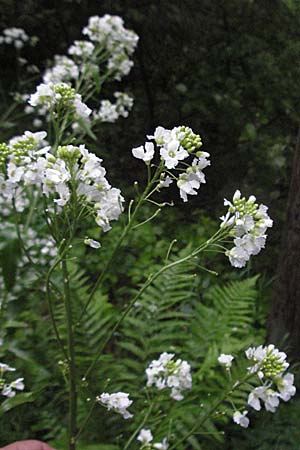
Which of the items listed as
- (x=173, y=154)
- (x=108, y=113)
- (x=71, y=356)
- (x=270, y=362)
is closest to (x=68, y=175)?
(x=173, y=154)

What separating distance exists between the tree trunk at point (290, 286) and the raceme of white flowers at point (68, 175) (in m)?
1.57

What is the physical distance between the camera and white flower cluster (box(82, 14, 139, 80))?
3184 mm

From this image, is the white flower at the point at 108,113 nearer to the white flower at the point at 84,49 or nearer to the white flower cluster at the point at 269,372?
the white flower at the point at 84,49

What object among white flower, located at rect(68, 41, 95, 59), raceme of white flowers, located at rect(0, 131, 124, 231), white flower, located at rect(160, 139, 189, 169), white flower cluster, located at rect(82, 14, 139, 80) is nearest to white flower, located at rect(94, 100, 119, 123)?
white flower cluster, located at rect(82, 14, 139, 80)

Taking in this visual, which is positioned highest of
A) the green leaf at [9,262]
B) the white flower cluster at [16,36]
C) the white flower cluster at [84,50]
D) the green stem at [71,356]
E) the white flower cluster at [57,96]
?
the white flower cluster at [16,36]

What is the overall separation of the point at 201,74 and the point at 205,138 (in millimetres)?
484

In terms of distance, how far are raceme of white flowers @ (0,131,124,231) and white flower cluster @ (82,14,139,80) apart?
6.46ft

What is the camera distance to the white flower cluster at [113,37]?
10.4 feet

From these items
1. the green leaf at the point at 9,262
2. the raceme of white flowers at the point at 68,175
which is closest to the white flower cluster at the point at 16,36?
the green leaf at the point at 9,262

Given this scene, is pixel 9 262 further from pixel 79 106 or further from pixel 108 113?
pixel 108 113

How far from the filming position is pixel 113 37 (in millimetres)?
3207

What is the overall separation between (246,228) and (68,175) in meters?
0.37

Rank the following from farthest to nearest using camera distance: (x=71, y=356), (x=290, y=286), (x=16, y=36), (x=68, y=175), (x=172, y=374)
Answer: (x=16, y=36) → (x=290, y=286) → (x=172, y=374) → (x=71, y=356) → (x=68, y=175)

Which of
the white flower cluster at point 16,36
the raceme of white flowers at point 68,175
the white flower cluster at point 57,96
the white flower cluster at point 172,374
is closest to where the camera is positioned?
the raceme of white flowers at point 68,175
